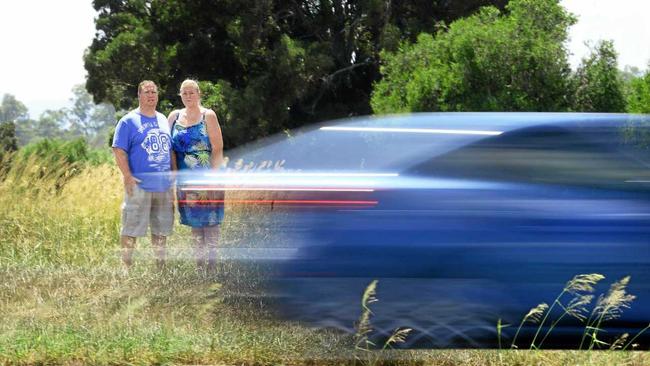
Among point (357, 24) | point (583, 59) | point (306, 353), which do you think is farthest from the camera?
point (357, 24)

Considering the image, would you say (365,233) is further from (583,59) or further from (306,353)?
(583,59)

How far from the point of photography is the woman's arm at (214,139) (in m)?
7.70

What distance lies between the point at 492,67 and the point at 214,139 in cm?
1458

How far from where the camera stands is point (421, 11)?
3562cm

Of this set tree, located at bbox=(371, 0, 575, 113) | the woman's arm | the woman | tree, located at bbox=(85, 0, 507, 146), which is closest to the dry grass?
the woman

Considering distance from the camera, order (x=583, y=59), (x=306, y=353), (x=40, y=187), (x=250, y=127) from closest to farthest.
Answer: (x=306, y=353), (x=40, y=187), (x=583, y=59), (x=250, y=127)

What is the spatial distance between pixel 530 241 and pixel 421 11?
31.5m

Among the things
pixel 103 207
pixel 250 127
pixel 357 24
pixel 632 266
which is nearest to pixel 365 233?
pixel 632 266

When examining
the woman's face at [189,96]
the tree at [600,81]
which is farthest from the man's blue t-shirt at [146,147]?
the tree at [600,81]

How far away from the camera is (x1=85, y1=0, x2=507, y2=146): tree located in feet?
104

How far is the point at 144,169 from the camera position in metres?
7.63

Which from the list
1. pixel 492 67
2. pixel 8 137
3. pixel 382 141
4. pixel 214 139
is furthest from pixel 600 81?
pixel 8 137

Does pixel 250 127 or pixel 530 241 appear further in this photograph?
pixel 250 127

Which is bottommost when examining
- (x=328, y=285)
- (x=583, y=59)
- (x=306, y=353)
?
(x=306, y=353)
